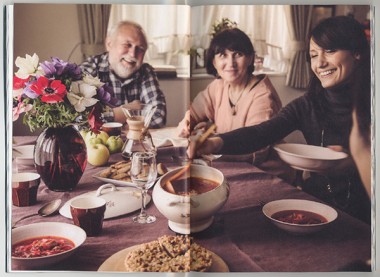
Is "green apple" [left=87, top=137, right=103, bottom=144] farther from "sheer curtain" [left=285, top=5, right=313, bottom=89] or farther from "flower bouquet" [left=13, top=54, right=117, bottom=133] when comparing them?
"sheer curtain" [left=285, top=5, right=313, bottom=89]

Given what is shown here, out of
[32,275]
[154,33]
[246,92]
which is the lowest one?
[32,275]

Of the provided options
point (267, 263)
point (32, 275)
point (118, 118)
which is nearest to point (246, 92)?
point (118, 118)

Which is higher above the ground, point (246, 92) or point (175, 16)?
point (175, 16)

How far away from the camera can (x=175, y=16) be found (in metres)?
1.33

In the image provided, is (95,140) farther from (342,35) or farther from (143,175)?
(342,35)

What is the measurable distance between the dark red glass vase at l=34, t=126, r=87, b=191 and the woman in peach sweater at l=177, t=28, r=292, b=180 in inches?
12.0

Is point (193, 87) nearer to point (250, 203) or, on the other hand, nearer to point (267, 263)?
point (250, 203)

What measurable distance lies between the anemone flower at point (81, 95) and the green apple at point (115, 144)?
0.37 feet

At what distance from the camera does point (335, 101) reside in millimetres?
1333

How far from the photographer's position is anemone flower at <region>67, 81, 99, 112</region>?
1.32 meters

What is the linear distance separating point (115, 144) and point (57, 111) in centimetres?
18

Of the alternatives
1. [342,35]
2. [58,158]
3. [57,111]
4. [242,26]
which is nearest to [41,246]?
[58,158]

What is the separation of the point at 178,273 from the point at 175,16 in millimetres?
713

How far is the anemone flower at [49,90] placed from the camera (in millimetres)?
1307
